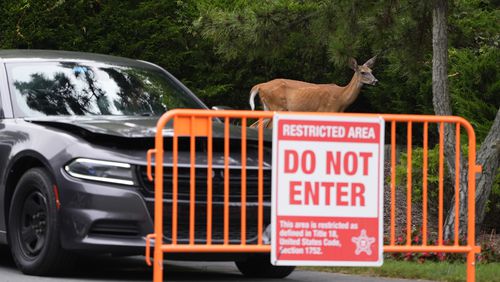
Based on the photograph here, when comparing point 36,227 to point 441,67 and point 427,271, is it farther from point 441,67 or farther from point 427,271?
point 441,67

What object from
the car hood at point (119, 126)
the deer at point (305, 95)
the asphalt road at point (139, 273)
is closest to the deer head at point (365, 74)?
the deer at point (305, 95)

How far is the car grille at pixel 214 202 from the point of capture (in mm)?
8641

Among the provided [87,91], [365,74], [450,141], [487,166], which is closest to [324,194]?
[87,91]

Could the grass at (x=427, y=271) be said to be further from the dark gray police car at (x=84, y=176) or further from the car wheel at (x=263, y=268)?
the dark gray police car at (x=84, y=176)

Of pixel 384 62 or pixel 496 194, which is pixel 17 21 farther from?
pixel 496 194

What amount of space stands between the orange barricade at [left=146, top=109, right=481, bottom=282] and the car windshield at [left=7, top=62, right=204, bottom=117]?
124 centimetres

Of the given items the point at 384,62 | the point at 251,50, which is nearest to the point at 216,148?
the point at 251,50

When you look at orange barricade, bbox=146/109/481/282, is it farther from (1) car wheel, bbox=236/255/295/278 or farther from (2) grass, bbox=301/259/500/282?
(2) grass, bbox=301/259/500/282

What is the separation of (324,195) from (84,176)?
214 centimetres

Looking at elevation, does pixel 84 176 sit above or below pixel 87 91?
below

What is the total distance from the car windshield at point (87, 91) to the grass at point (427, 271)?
204cm

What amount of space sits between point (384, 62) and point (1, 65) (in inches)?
564

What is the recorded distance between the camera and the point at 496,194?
15.2 meters

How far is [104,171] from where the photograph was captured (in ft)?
29.5
